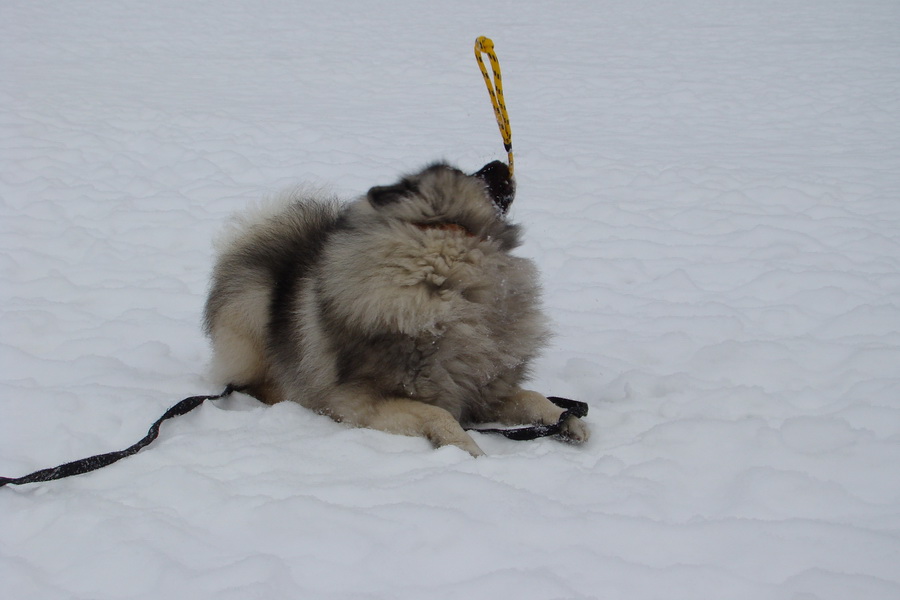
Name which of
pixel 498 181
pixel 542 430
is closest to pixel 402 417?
pixel 542 430

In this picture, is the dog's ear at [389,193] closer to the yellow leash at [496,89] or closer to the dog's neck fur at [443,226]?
the dog's neck fur at [443,226]

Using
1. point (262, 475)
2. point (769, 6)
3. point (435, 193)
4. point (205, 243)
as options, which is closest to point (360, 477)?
point (262, 475)

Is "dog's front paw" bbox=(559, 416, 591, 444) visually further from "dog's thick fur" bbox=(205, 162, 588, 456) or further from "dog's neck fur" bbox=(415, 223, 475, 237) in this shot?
"dog's neck fur" bbox=(415, 223, 475, 237)

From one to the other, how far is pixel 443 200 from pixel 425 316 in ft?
1.39

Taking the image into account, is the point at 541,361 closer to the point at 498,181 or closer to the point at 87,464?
the point at 498,181

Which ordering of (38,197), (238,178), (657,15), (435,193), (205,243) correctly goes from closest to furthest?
(435,193) < (205,243) < (38,197) < (238,178) < (657,15)

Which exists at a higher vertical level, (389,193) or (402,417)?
(389,193)

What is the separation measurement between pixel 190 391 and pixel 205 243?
211cm

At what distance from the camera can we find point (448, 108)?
8.66m

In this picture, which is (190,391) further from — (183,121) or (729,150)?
(729,150)

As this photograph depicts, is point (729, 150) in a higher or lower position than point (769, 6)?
lower

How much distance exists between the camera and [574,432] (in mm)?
2459

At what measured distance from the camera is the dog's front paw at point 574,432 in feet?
8.05

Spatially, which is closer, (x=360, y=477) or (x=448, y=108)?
(x=360, y=477)
